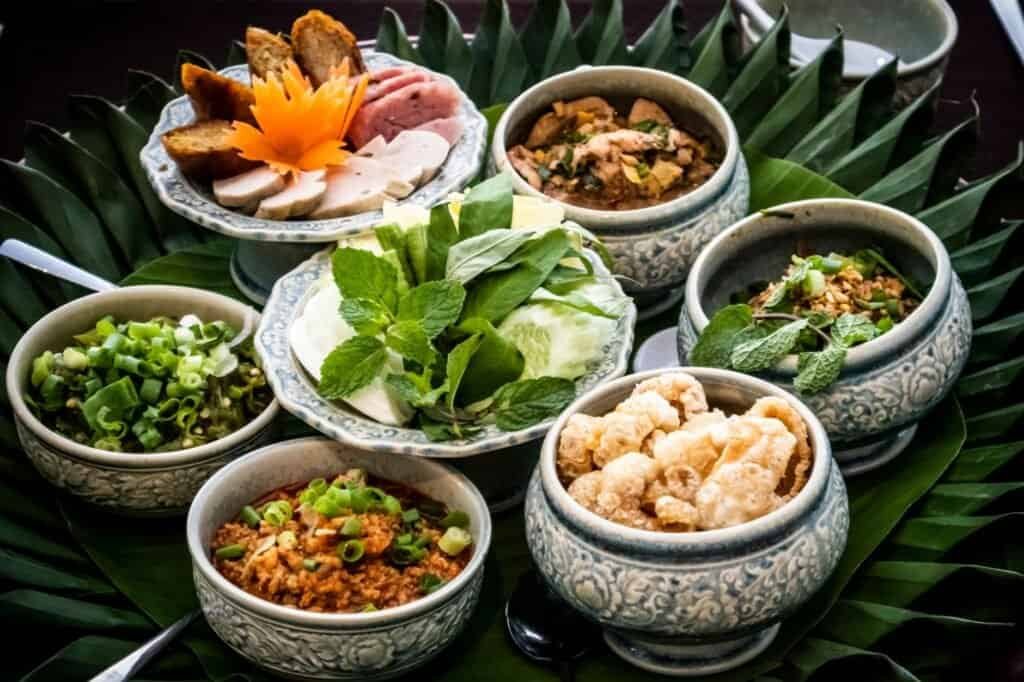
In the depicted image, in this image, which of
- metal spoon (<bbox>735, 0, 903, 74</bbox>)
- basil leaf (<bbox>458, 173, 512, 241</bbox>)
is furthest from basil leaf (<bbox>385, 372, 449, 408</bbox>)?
metal spoon (<bbox>735, 0, 903, 74</bbox>)

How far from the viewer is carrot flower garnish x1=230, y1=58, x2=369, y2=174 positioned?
292cm

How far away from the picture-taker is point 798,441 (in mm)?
2156

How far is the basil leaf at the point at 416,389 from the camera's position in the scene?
237cm

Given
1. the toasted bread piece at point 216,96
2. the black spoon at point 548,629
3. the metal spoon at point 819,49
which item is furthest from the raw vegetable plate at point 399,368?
the metal spoon at point 819,49

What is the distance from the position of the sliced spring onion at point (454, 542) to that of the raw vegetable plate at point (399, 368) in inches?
5.1

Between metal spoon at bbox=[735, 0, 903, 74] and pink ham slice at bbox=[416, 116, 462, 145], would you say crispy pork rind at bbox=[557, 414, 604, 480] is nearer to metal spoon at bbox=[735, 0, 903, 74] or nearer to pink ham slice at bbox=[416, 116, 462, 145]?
pink ham slice at bbox=[416, 116, 462, 145]

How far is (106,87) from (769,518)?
3.16 metres

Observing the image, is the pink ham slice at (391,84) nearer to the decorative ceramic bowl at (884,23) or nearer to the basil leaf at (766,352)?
the decorative ceramic bowl at (884,23)

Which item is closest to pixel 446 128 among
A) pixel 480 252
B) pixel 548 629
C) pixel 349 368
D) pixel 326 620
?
pixel 480 252

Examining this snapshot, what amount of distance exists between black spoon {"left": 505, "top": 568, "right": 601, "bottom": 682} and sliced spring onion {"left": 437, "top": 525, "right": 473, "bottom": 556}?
0.13 metres

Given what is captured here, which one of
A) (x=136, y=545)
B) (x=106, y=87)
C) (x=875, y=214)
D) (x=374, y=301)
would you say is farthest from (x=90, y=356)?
(x=106, y=87)

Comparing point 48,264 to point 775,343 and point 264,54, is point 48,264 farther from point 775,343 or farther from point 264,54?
point 775,343

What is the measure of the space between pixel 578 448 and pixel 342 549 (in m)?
0.39

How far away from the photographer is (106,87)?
452 cm
